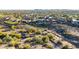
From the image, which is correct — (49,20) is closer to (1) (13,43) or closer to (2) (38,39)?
(2) (38,39)

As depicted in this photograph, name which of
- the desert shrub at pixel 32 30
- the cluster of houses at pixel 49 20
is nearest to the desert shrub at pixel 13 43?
the desert shrub at pixel 32 30

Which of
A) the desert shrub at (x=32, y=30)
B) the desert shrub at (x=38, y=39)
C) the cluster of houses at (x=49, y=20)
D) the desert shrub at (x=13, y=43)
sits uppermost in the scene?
the cluster of houses at (x=49, y=20)

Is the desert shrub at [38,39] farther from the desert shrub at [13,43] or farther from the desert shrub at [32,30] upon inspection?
the desert shrub at [13,43]

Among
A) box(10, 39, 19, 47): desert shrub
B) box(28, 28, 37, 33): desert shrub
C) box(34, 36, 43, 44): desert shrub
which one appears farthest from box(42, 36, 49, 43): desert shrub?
box(10, 39, 19, 47): desert shrub

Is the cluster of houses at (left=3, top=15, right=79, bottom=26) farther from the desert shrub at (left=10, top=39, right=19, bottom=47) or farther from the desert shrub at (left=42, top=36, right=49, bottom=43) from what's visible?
the desert shrub at (left=10, top=39, right=19, bottom=47)

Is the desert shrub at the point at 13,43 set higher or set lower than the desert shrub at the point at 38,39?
lower

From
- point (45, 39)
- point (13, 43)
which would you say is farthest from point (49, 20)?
point (13, 43)

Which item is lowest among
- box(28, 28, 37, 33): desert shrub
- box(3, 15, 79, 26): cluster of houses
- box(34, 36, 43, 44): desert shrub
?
box(34, 36, 43, 44): desert shrub
